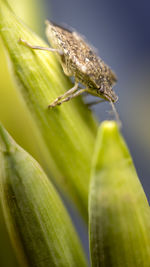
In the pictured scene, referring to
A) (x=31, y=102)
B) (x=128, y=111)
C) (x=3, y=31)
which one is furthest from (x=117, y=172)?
(x=128, y=111)

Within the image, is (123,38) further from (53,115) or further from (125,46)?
(53,115)

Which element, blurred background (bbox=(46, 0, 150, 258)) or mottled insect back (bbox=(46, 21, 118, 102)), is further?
blurred background (bbox=(46, 0, 150, 258))

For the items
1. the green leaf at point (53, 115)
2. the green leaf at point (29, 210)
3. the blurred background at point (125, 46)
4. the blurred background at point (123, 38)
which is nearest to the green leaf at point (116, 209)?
the green leaf at point (29, 210)

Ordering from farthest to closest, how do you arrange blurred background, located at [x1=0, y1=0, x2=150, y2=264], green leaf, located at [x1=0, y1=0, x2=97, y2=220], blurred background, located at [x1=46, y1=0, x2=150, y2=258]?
blurred background, located at [x1=46, y1=0, x2=150, y2=258] < blurred background, located at [x1=0, y1=0, x2=150, y2=264] < green leaf, located at [x1=0, y1=0, x2=97, y2=220]

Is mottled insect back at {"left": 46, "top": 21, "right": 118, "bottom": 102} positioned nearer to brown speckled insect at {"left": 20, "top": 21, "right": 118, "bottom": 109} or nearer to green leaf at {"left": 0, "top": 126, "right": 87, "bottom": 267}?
brown speckled insect at {"left": 20, "top": 21, "right": 118, "bottom": 109}

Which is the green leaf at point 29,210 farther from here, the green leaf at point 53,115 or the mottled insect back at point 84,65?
the mottled insect back at point 84,65

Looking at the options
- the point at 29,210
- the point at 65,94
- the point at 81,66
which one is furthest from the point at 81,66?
the point at 29,210

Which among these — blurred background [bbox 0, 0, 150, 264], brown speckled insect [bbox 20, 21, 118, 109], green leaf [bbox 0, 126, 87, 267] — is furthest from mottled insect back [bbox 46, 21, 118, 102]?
green leaf [bbox 0, 126, 87, 267]
